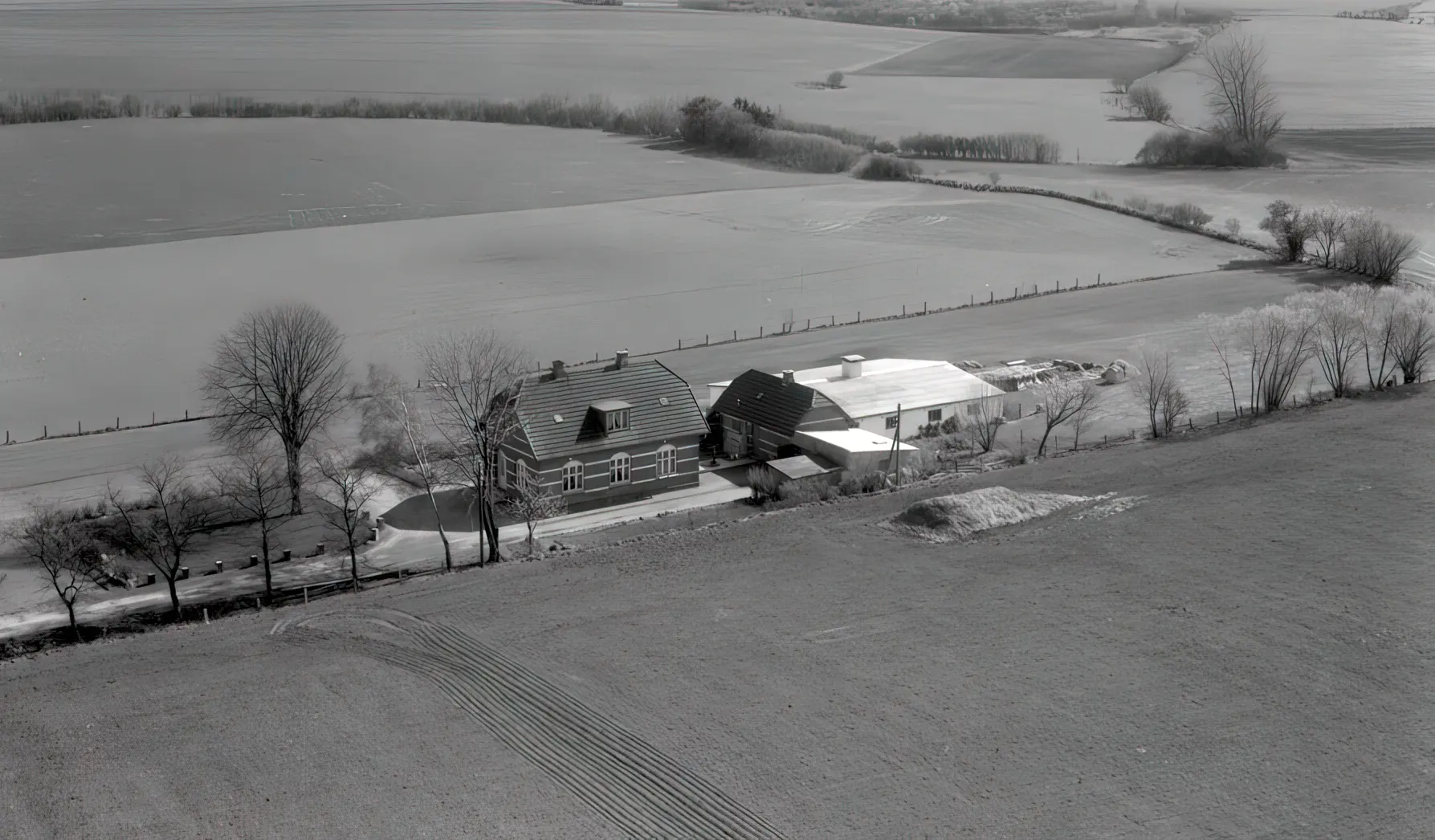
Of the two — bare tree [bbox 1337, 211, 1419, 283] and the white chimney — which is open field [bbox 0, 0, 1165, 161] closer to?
bare tree [bbox 1337, 211, 1419, 283]

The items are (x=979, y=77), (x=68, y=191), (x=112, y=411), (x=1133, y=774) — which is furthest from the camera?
(x=979, y=77)

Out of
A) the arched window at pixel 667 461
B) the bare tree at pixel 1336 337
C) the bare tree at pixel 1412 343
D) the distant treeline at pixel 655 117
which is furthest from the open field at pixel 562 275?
the bare tree at pixel 1412 343

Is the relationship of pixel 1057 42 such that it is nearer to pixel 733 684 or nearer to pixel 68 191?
pixel 68 191

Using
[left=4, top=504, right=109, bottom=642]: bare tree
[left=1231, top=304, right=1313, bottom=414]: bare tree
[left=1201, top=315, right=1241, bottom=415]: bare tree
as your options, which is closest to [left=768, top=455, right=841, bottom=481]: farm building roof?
[left=1231, top=304, right=1313, bottom=414]: bare tree

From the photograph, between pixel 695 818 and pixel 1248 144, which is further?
pixel 1248 144

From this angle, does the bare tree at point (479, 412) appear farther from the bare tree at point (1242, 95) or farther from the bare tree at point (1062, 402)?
the bare tree at point (1242, 95)

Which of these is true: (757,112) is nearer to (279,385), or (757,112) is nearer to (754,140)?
(754,140)

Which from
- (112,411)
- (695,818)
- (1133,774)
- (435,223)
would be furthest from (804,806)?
(435,223)
